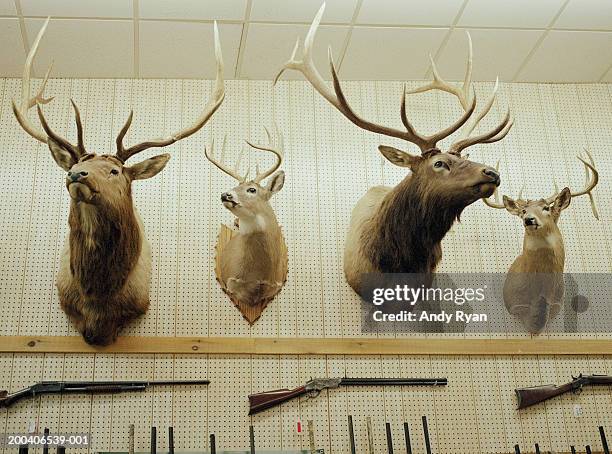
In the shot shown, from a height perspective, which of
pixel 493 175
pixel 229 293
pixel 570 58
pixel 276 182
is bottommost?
pixel 229 293

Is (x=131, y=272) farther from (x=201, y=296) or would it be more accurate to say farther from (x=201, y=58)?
(x=201, y=58)

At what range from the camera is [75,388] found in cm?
388

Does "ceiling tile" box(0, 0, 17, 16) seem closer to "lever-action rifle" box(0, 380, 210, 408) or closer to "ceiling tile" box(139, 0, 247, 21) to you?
"ceiling tile" box(139, 0, 247, 21)

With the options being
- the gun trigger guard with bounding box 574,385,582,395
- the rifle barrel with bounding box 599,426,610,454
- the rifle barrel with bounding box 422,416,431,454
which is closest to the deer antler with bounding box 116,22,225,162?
the rifle barrel with bounding box 422,416,431,454

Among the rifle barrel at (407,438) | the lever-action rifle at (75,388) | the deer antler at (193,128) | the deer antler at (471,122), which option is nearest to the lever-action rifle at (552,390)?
the rifle barrel at (407,438)

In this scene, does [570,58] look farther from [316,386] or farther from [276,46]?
[316,386]

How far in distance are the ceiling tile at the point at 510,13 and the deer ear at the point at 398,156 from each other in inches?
44.4

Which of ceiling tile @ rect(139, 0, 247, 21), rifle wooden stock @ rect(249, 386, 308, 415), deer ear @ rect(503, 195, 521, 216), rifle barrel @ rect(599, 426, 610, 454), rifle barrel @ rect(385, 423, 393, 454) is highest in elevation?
ceiling tile @ rect(139, 0, 247, 21)

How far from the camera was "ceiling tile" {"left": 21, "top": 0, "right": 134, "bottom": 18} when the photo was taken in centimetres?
418

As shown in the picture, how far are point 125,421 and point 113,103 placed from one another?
2074 millimetres

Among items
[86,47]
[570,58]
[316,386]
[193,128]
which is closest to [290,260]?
[316,386]

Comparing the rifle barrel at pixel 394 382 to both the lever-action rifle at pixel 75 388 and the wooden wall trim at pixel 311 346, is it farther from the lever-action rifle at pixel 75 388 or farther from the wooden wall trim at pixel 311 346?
the lever-action rifle at pixel 75 388

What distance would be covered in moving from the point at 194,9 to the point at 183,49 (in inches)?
15.0

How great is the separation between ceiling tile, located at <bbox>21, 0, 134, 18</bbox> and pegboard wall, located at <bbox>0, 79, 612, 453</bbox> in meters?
0.59
